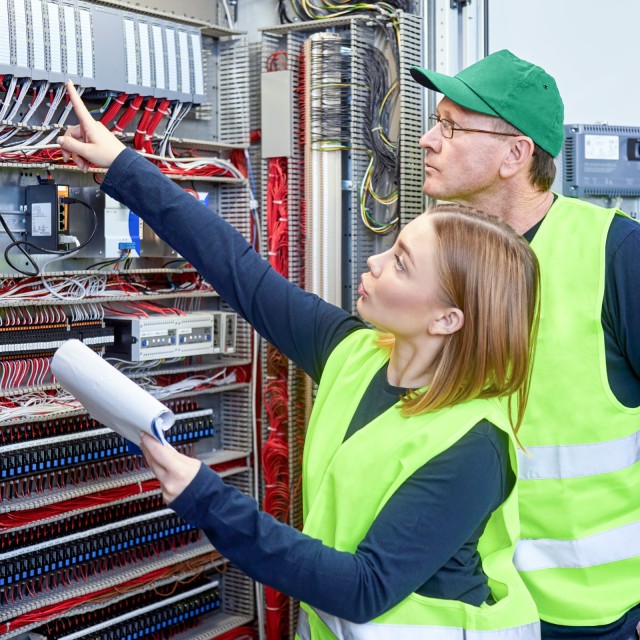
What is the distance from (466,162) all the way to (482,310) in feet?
2.18

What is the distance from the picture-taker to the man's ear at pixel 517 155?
1.87 m

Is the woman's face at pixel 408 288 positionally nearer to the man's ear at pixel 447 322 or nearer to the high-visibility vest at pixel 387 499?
the man's ear at pixel 447 322

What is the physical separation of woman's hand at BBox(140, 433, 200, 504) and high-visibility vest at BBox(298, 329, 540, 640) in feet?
0.82

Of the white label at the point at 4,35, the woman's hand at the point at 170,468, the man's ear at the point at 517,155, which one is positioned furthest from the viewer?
the white label at the point at 4,35

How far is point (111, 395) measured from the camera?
1311 mm

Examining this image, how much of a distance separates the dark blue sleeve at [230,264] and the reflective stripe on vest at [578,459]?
1.36 feet

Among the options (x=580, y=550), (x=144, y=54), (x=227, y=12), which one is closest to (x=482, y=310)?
(x=580, y=550)

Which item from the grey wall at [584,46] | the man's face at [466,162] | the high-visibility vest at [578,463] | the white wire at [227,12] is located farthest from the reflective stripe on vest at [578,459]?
the white wire at [227,12]

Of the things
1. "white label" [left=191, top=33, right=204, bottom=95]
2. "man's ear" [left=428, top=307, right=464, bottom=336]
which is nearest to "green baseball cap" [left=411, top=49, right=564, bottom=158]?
"man's ear" [left=428, top=307, right=464, bottom=336]

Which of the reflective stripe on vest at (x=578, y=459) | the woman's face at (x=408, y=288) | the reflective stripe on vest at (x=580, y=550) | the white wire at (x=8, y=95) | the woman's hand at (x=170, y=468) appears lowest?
the reflective stripe on vest at (x=580, y=550)

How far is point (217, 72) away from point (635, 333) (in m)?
2.55

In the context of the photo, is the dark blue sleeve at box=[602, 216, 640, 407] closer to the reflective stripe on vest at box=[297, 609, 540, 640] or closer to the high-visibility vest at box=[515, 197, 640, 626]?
the high-visibility vest at box=[515, 197, 640, 626]

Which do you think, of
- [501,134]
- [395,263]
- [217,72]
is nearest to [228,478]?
[217,72]

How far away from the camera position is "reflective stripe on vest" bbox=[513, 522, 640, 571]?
5.46ft
